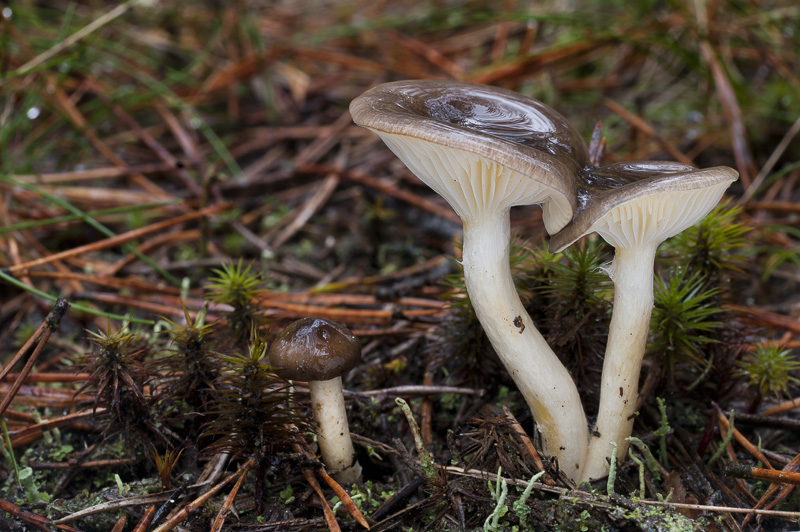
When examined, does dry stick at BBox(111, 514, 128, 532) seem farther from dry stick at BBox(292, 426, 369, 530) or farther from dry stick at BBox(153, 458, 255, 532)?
dry stick at BBox(292, 426, 369, 530)

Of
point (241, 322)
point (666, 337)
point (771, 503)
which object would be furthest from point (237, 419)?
point (771, 503)

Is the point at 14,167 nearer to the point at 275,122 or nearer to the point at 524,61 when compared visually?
the point at 275,122

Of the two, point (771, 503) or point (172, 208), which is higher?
point (172, 208)

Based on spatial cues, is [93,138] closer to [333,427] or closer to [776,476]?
[333,427]

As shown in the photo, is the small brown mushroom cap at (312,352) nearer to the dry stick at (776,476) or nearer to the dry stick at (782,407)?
the dry stick at (776,476)

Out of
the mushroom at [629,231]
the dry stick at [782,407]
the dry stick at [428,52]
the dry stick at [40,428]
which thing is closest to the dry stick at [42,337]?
the dry stick at [40,428]

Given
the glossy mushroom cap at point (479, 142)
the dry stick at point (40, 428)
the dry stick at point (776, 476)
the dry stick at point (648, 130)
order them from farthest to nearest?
the dry stick at point (648, 130) < the dry stick at point (40, 428) < the dry stick at point (776, 476) < the glossy mushroom cap at point (479, 142)
